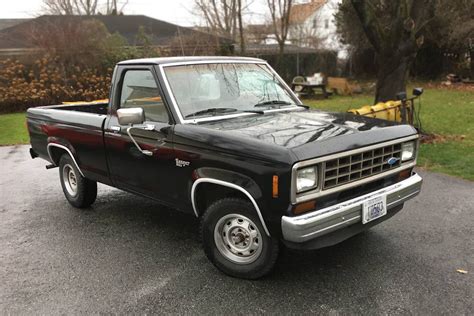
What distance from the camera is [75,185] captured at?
574cm

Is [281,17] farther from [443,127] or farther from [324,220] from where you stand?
[324,220]

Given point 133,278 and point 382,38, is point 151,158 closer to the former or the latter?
point 133,278

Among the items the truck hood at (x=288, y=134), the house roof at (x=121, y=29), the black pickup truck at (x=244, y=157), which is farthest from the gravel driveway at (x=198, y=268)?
the house roof at (x=121, y=29)

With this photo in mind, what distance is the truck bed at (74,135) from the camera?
483 centimetres

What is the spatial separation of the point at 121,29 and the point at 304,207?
2731 centimetres

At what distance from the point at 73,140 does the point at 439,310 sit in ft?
14.0

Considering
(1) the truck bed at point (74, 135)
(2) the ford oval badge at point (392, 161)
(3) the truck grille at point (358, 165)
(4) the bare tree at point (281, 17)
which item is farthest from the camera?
(4) the bare tree at point (281, 17)

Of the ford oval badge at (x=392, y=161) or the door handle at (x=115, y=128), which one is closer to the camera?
the ford oval badge at (x=392, y=161)

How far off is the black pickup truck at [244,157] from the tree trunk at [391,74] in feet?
17.6

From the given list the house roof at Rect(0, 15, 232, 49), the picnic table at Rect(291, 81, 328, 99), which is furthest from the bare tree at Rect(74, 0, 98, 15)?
the picnic table at Rect(291, 81, 328, 99)

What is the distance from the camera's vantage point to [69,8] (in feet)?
108

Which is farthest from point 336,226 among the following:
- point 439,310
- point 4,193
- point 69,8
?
point 69,8

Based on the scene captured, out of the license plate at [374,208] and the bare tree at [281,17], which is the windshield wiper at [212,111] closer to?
the license plate at [374,208]

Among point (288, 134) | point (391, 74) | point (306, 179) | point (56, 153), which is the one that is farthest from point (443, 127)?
point (56, 153)
